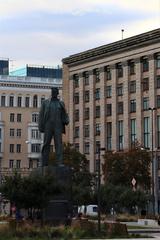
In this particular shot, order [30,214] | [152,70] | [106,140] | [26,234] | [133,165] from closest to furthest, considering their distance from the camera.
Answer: [26,234] → [30,214] → [133,165] → [152,70] → [106,140]

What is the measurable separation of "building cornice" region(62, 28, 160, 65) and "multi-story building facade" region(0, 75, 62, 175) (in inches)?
919

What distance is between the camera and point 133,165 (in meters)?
91.4

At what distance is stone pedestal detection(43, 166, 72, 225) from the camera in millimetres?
42156

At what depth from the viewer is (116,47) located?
118 meters

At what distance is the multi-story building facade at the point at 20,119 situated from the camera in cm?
15112

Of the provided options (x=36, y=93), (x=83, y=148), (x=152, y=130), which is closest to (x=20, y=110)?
(x=36, y=93)

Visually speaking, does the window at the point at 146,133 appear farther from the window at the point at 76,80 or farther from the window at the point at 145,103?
the window at the point at 76,80

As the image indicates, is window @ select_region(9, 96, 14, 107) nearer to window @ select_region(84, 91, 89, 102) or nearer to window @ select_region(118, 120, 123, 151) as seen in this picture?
window @ select_region(84, 91, 89, 102)

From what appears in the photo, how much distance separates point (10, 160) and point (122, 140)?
42.6m

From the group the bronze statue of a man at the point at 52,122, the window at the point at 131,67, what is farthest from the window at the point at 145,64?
the bronze statue of a man at the point at 52,122

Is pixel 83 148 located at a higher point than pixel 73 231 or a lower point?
higher

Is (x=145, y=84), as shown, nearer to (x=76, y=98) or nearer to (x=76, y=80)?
(x=76, y=98)

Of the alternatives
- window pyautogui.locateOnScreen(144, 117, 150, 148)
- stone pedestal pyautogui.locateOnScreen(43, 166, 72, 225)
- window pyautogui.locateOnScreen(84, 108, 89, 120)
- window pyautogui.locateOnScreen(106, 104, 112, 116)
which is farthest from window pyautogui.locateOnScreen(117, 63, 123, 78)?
stone pedestal pyautogui.locateOnScreen(43, 166, 72, 225)

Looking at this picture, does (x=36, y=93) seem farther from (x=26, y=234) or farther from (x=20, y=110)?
(x=26, y=234)
